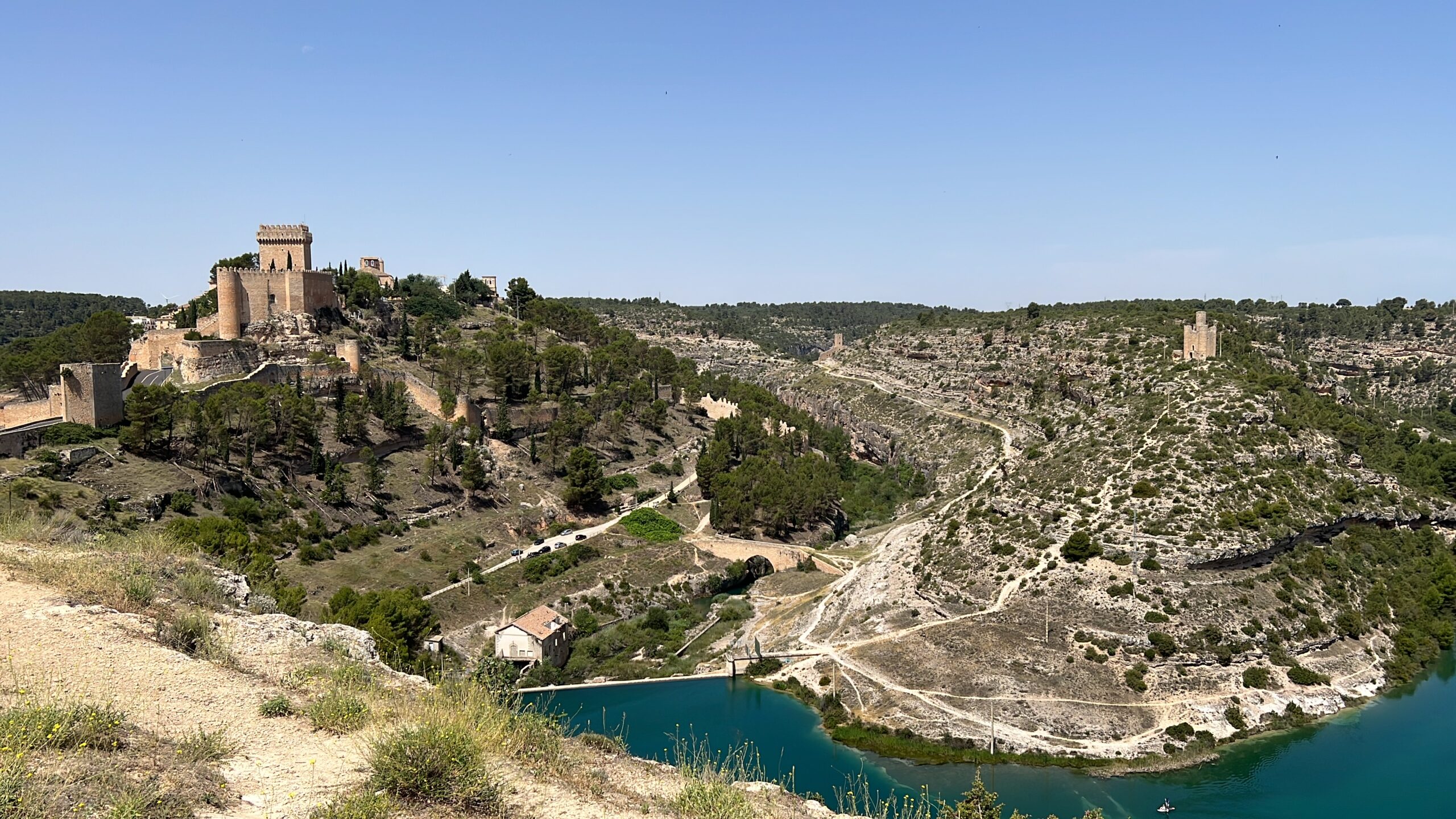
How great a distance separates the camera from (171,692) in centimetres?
845

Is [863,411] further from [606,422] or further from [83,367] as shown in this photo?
[83,367]

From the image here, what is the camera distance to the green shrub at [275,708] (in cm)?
844

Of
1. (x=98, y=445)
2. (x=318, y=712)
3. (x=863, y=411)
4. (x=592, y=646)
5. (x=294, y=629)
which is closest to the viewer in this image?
(x=318, y=712)

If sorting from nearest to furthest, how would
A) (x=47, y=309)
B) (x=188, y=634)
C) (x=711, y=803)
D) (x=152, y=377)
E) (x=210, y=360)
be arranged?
(x=711, y=803), (x=188, y=634), (x=152, y=377), (x=210, y=360), (x=47, y=309)

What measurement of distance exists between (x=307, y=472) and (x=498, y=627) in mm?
12727

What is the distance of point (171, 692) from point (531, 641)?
27.7 meters

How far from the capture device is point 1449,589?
41.5 metres

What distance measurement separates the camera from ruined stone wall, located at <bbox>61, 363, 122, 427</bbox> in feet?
116

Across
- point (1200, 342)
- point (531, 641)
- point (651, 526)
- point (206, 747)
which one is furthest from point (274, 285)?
point (1200, 342)

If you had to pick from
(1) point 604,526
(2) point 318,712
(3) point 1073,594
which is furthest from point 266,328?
(2) point 318,712

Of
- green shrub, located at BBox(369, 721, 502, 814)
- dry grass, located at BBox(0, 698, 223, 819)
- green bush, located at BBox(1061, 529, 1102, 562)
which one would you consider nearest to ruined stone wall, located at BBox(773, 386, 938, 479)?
green bush, located at BBox(1061, 529, 1102, 562)

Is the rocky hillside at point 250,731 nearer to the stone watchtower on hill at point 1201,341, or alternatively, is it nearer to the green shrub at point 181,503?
the green shrub at point 181,503

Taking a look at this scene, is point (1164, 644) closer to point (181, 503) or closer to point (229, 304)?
point (181, 503)

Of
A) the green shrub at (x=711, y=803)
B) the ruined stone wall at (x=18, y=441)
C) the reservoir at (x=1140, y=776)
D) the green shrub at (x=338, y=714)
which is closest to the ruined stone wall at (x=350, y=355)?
the ruined stone wall at (x=18, y=441)
